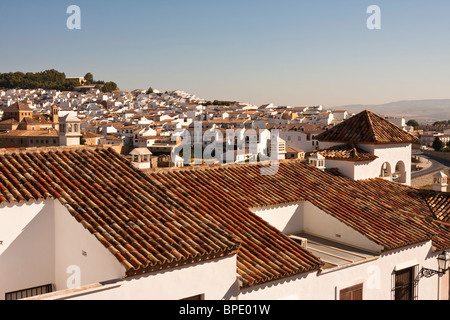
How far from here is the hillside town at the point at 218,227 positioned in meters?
6.00

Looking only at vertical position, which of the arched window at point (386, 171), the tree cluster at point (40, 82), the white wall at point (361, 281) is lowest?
the white wall at point (361, 281)

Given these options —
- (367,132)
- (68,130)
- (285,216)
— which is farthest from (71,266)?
(367,132)

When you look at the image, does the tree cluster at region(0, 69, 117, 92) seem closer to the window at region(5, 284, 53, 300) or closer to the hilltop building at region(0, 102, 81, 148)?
the hilltop building at region(0, 102, 81, 148)

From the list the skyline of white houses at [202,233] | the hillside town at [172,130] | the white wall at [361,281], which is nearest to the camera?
the skyline of white houses at [202,233]

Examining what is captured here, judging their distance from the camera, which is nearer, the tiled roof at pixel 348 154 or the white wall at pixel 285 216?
the white wall at pixel 285 216

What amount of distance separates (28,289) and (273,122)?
97275mm

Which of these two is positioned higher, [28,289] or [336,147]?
[336,147]

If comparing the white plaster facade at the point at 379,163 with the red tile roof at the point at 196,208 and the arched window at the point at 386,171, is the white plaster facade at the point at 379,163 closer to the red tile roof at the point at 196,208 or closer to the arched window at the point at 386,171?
the arched window at the point at 386,171

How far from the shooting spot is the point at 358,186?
40.0 feet

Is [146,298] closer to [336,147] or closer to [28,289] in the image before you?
[28,289]

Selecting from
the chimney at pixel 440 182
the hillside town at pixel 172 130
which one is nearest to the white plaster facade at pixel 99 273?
the chimney at pixel 440 182

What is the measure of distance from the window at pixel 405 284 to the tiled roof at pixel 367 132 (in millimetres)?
5056
